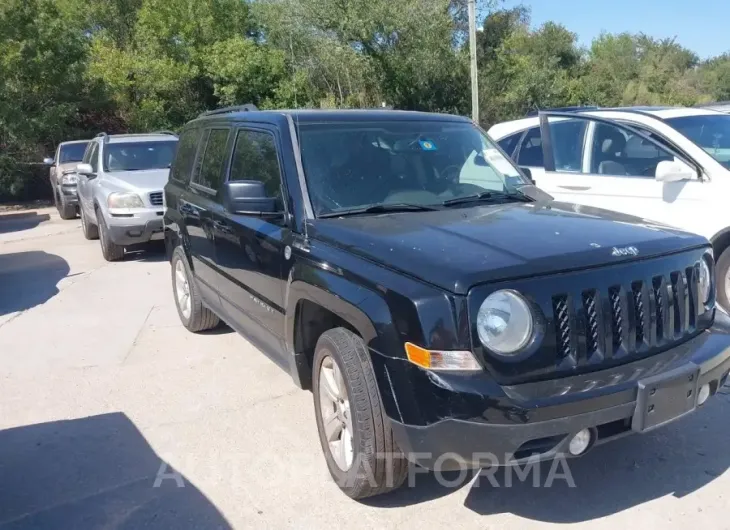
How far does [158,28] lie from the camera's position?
24.9 metres

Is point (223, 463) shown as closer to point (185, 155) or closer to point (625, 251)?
point (625, 251)

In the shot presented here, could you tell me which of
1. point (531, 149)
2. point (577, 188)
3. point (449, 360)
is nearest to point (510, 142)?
point (531, 149)

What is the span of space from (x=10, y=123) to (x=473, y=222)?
57.1 feet

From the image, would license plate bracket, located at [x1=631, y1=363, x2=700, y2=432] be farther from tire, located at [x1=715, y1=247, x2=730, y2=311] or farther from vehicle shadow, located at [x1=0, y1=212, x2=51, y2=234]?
vehicle shadow, located at [x1=0, y1=212, x2=51, y2=234]

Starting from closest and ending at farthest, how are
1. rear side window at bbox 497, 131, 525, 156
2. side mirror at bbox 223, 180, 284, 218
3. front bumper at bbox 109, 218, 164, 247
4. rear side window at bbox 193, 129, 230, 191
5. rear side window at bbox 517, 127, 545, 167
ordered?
side mirror at bbox 223, 180, 284, 218 < rear side window at bbox 193, 129, 230, 191 < rear side window at bbox 517, 127, 545, 167 < rear side window at bbox 497, 131, 525, 156 < front bumper at bbox 109, 218, 164, 247

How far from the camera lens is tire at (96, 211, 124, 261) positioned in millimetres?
9820

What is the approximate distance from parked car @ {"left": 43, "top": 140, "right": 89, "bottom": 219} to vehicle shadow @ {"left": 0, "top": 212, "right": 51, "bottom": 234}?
0.61 m

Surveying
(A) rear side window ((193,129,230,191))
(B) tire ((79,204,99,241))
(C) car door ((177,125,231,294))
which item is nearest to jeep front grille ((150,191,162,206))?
(B) tire ((79,204,99,241))

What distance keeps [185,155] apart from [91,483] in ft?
10.5

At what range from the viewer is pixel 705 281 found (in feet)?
11.7

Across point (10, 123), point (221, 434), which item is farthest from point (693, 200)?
point (10, 123)

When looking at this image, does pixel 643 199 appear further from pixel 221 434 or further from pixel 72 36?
pixel 72 36

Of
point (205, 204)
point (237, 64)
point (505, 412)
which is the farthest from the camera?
point (237, 64)

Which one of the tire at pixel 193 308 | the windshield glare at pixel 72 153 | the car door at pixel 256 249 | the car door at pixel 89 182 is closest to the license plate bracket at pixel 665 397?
the car door at pixel 256 249
